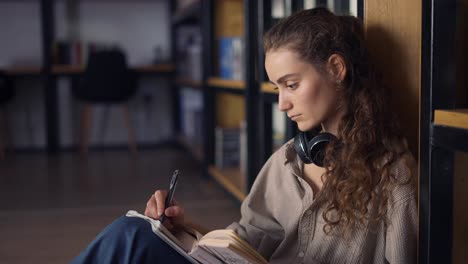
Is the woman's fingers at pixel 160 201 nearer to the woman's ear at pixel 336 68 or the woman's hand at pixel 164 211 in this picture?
the woman's hand at pixel 164 211

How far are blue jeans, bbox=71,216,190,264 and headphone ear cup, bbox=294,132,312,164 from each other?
10.6 inches

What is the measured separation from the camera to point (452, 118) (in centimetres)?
86

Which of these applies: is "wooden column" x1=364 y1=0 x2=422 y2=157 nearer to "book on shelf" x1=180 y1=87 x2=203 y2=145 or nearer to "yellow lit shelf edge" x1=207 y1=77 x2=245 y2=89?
"yellow lit shelf edge" x1=207 y1=77 x2=245 y2=89

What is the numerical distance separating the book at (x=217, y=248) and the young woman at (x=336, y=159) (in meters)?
0.04

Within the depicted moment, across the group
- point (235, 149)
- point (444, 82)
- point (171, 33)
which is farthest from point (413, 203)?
point (171, 33)

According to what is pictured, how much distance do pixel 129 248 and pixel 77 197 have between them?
2.16 meters

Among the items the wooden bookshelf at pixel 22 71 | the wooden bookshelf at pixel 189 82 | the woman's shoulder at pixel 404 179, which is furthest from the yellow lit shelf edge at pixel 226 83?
the wooden bookshelf at pixel 22 71

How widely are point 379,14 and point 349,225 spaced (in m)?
0.38

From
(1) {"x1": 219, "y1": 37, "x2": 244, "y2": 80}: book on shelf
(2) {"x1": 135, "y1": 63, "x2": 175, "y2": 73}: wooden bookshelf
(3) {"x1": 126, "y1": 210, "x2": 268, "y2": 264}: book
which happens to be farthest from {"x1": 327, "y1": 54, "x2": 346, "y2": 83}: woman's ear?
(2) {"x1": 135, "y1": 63, "x2": 175, "y2": 73}: wooden bookshelf

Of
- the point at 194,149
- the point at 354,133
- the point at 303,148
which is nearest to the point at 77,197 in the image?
the point at 194,149

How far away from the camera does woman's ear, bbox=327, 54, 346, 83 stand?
1044 millimetres

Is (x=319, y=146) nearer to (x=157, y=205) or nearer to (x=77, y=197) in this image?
(x=157, y=205)

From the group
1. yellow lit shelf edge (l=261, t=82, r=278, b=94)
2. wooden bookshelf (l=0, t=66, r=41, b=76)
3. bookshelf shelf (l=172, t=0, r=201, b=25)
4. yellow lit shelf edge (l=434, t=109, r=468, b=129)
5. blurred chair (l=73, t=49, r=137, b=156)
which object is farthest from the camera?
wooden bookshelf (l=0, t=66, r=41, b=76)

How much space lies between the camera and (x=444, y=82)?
2.96 ft
